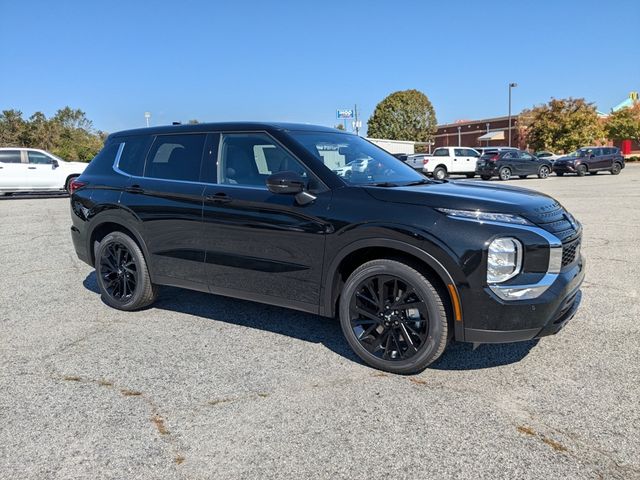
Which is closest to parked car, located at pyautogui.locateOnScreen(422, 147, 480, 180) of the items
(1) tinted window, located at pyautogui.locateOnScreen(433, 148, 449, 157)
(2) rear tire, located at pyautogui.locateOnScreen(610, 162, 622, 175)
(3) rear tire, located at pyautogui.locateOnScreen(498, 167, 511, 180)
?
(1) tinted window, located at pyautogui.locateOnScreen(433, 148, 449, 157)

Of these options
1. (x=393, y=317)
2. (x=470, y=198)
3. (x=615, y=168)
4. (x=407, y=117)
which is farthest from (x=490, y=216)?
(x=407, y=117)

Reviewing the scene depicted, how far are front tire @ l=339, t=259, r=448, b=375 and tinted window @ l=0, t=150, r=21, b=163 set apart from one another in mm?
18244

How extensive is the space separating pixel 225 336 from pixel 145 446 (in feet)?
5.38

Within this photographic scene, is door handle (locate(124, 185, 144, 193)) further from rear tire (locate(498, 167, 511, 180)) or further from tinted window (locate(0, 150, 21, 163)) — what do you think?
rear tire (locate(498, 167, 511, 180))

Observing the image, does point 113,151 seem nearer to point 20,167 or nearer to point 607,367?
point 607,367

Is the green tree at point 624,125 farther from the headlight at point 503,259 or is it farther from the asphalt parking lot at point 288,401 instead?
the headlight at point 503,259

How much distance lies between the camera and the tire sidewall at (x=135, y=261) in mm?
4844

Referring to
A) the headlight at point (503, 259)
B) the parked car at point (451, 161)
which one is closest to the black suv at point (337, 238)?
the headlight at point (503, 259)

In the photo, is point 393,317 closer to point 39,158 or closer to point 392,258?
point 392,258

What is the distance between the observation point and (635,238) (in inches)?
334

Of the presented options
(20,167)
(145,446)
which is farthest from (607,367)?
(20,167)

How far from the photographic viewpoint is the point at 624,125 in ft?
185

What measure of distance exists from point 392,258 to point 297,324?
1.42 metres

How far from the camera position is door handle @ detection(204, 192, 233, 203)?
13.7 feet
